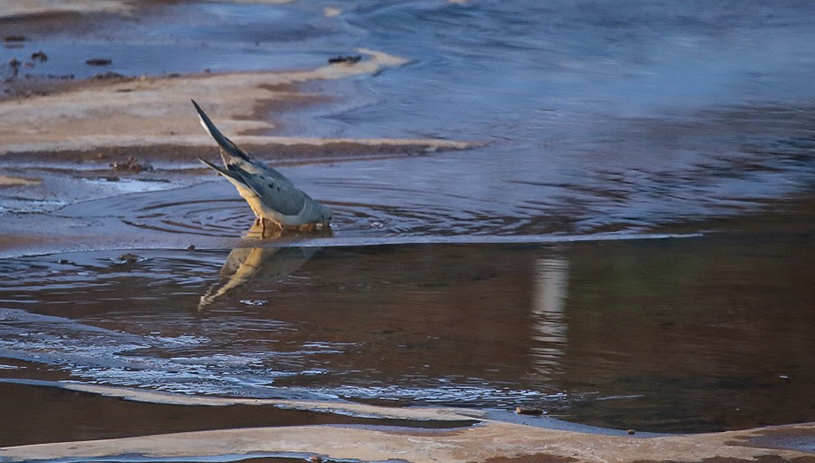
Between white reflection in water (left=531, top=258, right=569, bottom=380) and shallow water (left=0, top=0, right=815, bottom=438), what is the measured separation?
0.07 ft

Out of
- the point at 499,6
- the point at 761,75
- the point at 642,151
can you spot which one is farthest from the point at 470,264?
the point at 499,6

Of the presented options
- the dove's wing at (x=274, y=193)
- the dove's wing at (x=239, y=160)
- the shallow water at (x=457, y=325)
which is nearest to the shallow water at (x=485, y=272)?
the shallow water at (x=457, y=325)

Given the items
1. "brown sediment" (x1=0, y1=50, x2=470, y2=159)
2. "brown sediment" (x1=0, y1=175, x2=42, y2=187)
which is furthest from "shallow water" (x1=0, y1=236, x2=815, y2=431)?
"brown sediment" (x1=0, y1=50, x2=470, y2=159)

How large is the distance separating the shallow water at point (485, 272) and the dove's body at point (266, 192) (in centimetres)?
21

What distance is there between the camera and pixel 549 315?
6.11 metres

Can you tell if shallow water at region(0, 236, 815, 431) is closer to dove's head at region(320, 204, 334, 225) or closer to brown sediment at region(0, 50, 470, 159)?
dove's head at region(320, 204, 334, 225)

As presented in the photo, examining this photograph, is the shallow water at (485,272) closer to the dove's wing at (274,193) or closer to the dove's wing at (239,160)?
the dove's wing at (274,193)

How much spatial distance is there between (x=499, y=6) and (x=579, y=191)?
50.4 ft

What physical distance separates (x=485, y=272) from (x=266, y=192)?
144 centimetres

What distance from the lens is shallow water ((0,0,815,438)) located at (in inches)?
202

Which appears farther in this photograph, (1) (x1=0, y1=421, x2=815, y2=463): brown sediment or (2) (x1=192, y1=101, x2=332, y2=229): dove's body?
(2) (x1=192, y1=101, x2=332, y2=229): dove's body

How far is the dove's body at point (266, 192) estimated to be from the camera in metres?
7.62

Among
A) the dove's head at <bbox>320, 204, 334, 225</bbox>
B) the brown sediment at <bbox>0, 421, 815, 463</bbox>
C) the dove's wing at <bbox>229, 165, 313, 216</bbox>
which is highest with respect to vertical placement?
the dove's wing at <bbox>229, 165, 313, 216</bbox>

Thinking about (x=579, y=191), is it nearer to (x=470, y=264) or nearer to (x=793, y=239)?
(x=793, y=239)
